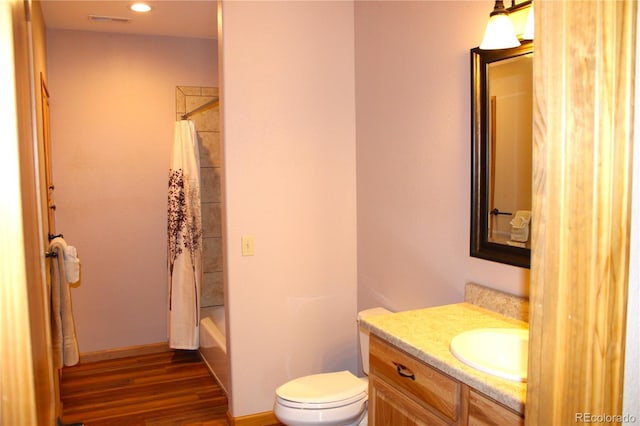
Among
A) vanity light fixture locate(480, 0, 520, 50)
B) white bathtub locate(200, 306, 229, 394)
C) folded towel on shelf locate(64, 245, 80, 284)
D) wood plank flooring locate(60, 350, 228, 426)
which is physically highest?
vanity light fixture locate(480, 0, 520, 50)

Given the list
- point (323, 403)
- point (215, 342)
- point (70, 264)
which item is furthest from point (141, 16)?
point (323, 403)

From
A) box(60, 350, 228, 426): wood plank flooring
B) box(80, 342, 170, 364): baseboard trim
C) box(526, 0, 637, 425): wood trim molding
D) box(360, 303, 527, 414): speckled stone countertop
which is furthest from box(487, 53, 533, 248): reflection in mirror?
box(80, 342, 170, 364): baseboard trim

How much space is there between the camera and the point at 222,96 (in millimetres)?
2873

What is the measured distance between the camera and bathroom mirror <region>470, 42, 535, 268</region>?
77.9 inches

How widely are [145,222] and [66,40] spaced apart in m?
1.47

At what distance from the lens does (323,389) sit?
2.47 m

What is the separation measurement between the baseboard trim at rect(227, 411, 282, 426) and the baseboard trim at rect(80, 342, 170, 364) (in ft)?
4.81

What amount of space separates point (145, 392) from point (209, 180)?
65.9 inches

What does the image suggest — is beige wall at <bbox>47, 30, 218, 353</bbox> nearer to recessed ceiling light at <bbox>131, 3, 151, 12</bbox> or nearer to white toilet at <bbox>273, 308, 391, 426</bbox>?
recessed ceiling light at <bbox>131, 3, 151, 12</bbox>

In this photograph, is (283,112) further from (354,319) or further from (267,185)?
(354,319)

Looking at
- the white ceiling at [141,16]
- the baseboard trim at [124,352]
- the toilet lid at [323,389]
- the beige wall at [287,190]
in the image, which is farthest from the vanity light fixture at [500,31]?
the baseboard trim at [124,352]

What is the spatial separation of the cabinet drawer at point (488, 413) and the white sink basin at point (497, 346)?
189mm

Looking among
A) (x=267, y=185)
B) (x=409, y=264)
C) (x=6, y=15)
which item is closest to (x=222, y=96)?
(x=267, y=185)

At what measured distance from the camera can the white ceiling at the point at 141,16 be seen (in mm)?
3387
